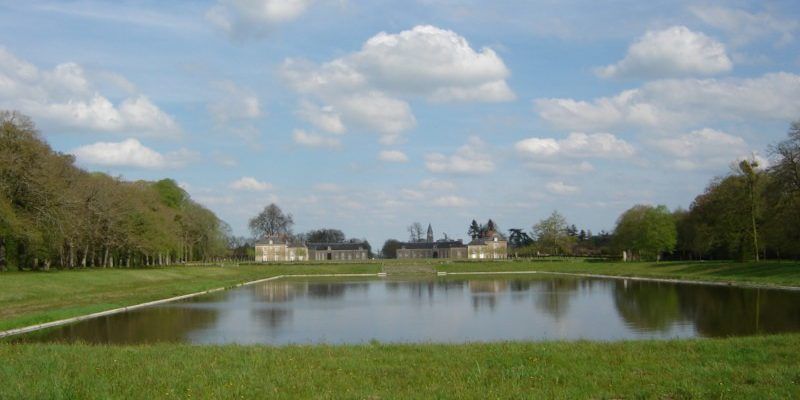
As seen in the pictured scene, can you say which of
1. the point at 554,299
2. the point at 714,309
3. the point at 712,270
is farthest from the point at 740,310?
the point at 712,270

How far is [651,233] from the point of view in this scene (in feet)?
Answer: 277

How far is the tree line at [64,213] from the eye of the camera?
147 feet

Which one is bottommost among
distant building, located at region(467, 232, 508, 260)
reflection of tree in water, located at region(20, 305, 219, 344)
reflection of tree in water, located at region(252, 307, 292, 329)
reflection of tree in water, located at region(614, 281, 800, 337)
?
reflection of tree in water, located at region(614, 281, 800, 337)

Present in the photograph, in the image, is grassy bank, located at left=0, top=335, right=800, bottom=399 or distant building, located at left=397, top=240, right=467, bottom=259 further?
distant building, located at left=397, top=240, right=467, bottom=259

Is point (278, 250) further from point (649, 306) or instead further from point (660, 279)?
point (649, 306)

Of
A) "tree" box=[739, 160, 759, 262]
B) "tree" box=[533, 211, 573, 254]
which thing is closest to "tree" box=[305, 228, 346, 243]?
"tree" box=[533, 211, 573, 254]

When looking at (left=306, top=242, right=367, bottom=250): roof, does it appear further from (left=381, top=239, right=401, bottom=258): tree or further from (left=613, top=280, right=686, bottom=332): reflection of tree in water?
(left=613, top=280, right=686, bottom=332): reflection of tree in water

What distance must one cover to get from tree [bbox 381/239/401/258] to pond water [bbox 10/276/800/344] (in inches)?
5072

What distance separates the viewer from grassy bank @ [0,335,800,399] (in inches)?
413

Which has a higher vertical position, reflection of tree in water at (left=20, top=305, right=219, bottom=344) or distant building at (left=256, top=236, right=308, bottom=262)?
distant building at (left=256, top=236, right=308, bottom=262)

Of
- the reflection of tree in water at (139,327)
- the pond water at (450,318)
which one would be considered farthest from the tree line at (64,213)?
the reflection of tree in water at (139,327)

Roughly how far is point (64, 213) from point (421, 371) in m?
41.7

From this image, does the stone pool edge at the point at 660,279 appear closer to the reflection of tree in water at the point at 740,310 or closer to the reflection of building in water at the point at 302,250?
the reflection of tree in water at the point at 740,310

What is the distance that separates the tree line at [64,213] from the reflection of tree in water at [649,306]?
35.6 metres
